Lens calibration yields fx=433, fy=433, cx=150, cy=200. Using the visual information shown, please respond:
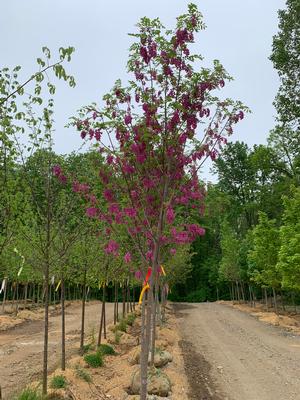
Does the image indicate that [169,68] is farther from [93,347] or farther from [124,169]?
[93,347]

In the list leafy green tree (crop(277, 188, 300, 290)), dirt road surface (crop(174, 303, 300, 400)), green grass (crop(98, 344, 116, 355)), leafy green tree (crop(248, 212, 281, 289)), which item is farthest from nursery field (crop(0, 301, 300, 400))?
leafy green tree (crop(248, 212, 281, 289))

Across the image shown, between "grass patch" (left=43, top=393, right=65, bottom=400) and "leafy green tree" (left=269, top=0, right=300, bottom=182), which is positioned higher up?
"leafy green tree" (left=269, top=0, right=300, bottom=182)

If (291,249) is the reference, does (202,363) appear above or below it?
below

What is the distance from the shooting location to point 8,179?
7.73 m

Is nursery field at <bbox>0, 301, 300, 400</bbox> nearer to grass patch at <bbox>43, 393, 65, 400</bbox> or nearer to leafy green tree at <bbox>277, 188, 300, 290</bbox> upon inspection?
grass patch at <bbox>43, 393, 65, 400</bbox>

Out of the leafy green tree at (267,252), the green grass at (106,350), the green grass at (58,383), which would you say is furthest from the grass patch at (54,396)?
the leafy green tree at (267,252)

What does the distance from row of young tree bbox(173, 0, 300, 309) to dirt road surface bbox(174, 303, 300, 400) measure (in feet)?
13.1

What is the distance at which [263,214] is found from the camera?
3331 cm

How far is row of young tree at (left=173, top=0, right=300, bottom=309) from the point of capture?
25.5 meters

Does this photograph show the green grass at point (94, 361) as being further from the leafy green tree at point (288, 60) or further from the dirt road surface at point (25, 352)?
the leafy green tree at point (288, 60)

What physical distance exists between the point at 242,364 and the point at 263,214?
21663mm

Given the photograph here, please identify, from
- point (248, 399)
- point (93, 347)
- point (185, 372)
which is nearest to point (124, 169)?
point (248, 399)

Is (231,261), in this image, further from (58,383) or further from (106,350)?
(58,383)

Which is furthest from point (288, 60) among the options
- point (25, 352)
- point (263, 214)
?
point (25, 352)
